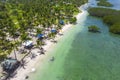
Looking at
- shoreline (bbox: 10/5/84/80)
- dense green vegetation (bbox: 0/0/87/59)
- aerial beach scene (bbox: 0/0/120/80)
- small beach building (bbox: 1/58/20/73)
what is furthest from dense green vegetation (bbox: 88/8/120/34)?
small beach building (bbox: 1/58/20/73)

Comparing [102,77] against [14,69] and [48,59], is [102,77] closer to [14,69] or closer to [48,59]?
[48,59]

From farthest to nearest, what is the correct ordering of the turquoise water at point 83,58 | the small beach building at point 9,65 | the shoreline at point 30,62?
the turquoise water at point 83,58, the small beach building at point 9,65, the shoreline at point 30,62

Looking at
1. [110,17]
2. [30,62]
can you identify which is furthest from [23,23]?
[110,17]

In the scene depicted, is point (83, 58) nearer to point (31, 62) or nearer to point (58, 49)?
point (58, 49)

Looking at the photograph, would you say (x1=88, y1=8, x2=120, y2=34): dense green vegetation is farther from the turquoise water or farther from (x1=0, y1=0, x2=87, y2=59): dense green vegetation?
(x1=0, y1=0, x2=87, y2=59): dense green vegetation

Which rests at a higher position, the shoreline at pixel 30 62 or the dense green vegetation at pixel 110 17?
the dense green vegetation at pixel 110 17

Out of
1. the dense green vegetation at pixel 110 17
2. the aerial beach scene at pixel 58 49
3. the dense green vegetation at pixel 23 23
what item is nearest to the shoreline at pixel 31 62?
the aerial beach scene at pixel 58 49

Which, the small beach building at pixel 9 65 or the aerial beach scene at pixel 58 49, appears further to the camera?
the aerial beach scene at pixel 58 49

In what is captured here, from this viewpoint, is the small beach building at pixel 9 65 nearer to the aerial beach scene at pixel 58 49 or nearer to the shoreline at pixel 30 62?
the aerial beach scene at pixel 58 49

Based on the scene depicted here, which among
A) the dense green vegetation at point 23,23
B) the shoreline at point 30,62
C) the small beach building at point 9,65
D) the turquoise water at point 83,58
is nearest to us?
the shoreline at point 30,62
